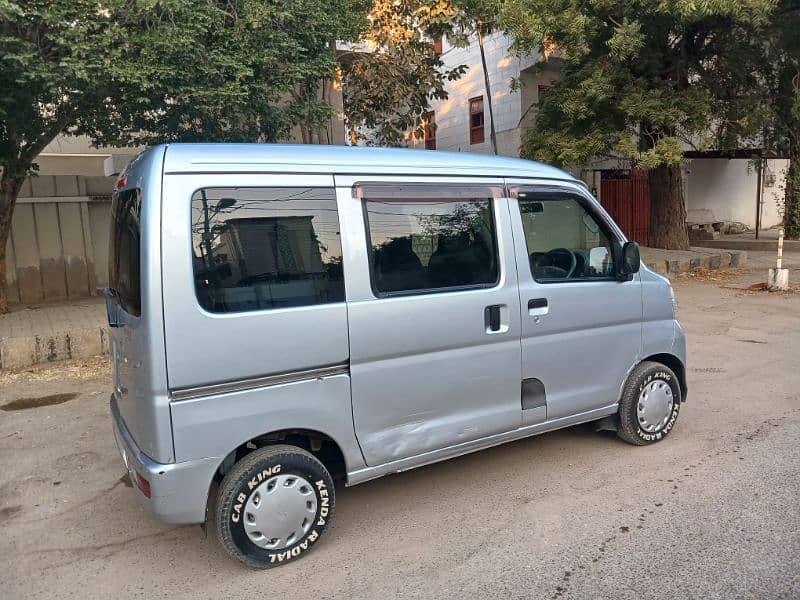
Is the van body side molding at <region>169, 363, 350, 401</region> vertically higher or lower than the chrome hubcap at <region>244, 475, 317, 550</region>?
higher

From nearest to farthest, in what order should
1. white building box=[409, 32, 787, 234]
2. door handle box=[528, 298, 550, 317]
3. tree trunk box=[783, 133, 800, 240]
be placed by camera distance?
door handle box=[528, 298, 550, 317] < tree trunk box=[783, 133, 800, 240] < white building box=[409, 32, 787, 234]

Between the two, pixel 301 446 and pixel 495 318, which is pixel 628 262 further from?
pixel 301 446

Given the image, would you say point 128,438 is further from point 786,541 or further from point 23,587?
point 786,541

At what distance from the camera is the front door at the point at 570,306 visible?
404cm

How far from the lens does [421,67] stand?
483 inches

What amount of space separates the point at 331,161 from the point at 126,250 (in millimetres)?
1162

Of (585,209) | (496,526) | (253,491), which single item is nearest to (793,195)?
(585,209)

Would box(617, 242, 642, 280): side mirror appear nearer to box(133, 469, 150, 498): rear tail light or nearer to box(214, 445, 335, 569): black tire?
box(214, 445, 335, 569): black tire

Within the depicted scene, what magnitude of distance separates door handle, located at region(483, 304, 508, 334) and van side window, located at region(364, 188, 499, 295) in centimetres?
15

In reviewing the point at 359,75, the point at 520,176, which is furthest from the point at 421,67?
the point at 520,176

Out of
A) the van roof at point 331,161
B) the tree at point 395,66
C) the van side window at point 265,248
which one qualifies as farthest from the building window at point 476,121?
the van side window at point 265,248

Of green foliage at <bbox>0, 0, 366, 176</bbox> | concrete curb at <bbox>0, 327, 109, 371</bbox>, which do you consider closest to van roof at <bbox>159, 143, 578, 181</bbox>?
green foliage at <bbox>0, 0, 366, 176</bbox>

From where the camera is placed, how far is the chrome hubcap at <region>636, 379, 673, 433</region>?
15.2ft

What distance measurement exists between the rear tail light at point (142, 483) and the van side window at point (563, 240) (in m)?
2.53
